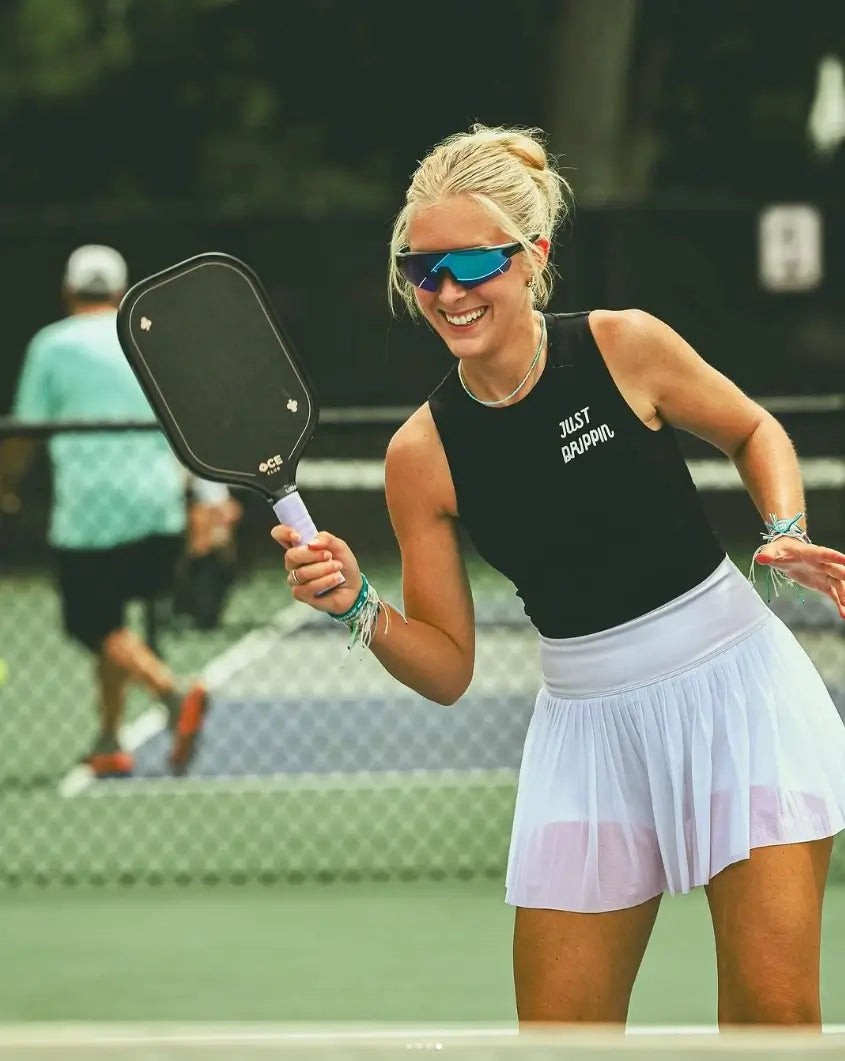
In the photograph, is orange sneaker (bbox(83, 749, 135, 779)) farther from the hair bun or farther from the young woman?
the hair bun

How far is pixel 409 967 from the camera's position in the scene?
5.36 metres

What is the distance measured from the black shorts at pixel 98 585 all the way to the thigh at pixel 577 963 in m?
4.30

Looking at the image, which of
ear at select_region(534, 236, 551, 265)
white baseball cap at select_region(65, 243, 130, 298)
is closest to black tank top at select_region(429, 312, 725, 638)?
ear at select_region(534, 236, 551, 265)

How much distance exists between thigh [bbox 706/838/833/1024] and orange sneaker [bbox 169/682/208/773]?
4.09 m

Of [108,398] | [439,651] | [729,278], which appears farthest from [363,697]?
[729,278]

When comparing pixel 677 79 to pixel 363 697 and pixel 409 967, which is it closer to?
pixel 363 697

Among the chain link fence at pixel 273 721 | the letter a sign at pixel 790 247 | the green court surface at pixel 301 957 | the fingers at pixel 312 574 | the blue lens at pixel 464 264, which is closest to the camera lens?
the fingers at pixel 312 574

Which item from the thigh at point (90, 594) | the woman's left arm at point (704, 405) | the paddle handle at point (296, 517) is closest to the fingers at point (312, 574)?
the paddle handle at point (296, 517)

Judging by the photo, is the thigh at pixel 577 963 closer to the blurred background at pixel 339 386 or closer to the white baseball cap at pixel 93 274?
the blurred background at pixel 339 386

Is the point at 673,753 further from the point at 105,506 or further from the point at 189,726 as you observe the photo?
the point at 105,506

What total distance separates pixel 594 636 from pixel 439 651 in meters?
0.29

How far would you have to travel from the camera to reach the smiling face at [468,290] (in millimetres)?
3295

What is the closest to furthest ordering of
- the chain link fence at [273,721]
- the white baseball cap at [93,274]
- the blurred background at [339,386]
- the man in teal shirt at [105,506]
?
the blurred background at [339,386] < the chain link fence at [273,721] < the man in teal shirt at [105,506] < the white baseball cap at [93,274]

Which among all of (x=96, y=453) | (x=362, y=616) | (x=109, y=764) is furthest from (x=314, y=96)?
(x=362, y=616)
